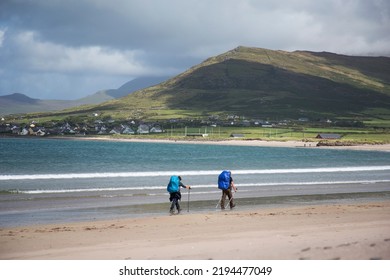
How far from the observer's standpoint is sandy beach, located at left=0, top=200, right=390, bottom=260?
31.9 ft

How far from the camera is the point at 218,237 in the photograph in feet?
40.1

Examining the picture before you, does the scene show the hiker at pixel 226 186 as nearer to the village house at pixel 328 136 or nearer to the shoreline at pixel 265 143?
the shoreline at pixel 265 143

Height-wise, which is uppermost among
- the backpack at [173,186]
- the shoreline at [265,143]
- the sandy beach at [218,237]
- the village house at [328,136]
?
the village house at [328,136]

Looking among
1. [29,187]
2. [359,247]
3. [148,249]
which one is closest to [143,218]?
[148,249]

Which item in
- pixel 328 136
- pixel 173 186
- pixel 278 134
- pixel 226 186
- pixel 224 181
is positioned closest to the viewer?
pixel 173 186

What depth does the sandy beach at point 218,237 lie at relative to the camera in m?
9.72

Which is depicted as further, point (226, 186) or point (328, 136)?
point (328, 136)

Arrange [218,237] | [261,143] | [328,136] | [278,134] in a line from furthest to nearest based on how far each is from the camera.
A: 1. [278,134]
2. [328,136]
3. [261,143]
4. [218,237]

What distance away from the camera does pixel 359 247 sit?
9688 millimetres

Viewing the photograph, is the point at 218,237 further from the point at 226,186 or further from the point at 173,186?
the point at 226,186

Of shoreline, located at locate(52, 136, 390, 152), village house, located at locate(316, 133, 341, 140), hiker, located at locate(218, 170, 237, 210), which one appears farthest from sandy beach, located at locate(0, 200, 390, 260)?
village house, located at locate(316, 133, 341, 140)

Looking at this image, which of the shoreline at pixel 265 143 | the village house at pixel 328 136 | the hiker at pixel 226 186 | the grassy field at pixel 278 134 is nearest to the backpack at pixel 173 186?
the hiker at pixel 226 186

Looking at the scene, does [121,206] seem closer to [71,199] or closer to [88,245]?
[71,199]

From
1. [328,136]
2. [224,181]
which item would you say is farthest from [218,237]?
[328,136]
